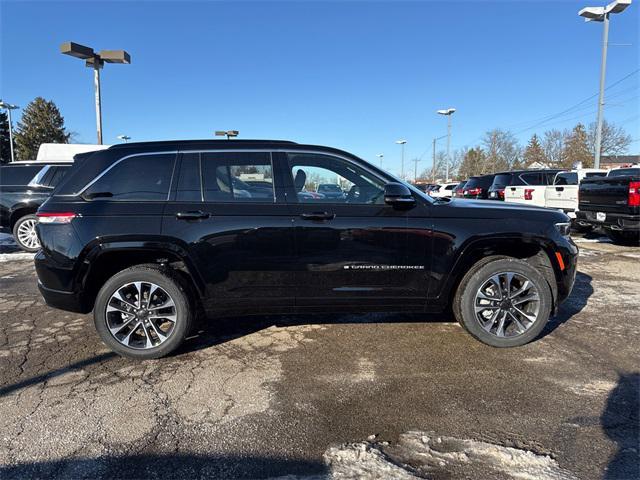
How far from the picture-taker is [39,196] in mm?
8805

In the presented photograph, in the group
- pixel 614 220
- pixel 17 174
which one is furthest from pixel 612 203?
pixel 17 174

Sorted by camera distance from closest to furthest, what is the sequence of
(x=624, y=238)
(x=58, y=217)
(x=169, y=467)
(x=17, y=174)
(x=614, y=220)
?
(x=169, y=467) → (x=58, y=217) → (x=614, y=220) → (x=17, y=174) → (x=624, y=238)

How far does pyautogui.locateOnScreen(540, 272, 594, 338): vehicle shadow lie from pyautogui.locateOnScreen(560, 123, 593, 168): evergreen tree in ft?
178

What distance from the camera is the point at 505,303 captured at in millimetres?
3850

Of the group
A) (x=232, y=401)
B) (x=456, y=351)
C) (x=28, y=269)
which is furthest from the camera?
(x=28, y=269)

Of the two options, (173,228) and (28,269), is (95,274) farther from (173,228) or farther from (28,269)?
(28,269)

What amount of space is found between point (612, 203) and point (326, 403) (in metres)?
8.40

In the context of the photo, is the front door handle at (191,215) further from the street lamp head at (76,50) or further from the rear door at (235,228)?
the street lamp head at (76,50)

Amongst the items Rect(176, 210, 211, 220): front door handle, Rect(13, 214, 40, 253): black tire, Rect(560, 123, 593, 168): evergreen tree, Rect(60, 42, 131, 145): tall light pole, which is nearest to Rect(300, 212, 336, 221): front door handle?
Rect(176, 210, 211, 220): front door handle

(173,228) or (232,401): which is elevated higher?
(173,228)

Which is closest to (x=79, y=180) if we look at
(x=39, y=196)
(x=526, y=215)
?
(x=526, y=215)

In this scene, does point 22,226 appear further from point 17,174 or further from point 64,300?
point 64,300

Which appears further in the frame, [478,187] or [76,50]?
[478,187]

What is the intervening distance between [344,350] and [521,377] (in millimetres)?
1501
